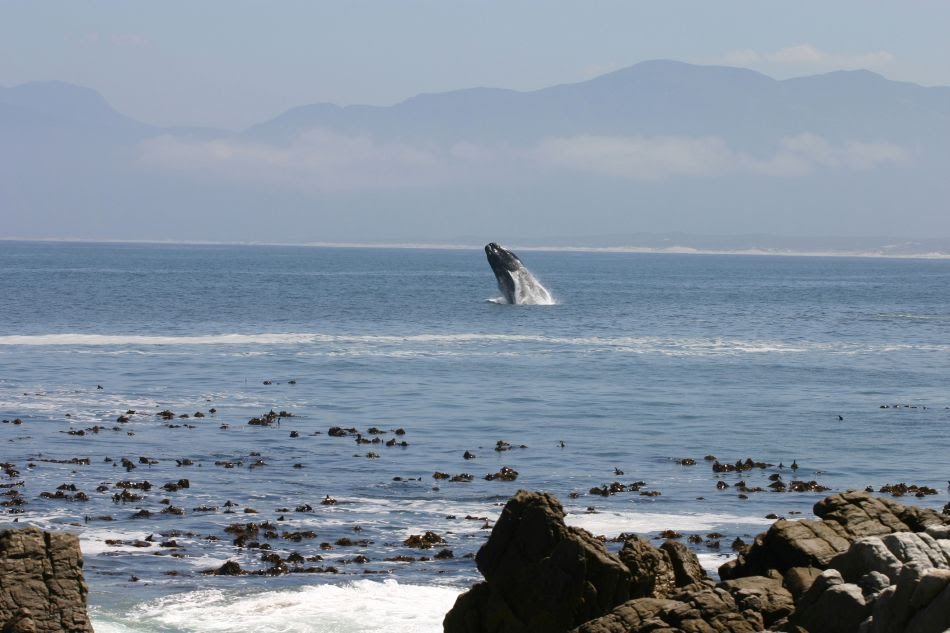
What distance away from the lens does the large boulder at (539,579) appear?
17.2 meters

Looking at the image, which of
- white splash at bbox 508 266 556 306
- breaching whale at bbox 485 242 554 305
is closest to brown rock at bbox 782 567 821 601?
breaching whale at bbox 485 242 554 305

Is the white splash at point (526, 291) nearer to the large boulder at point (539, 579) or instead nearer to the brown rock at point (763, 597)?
the large boulder at point (539, 579)

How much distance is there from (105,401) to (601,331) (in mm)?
43350

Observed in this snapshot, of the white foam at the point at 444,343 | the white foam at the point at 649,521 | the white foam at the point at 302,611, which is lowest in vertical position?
the white foam at the point at 302,611

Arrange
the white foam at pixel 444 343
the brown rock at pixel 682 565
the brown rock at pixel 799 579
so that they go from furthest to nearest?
the white foam at pixel 444 343, the brown rock at pixel 682 565, the brown rock at pixel 799 579

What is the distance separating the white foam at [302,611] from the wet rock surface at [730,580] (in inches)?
99.6

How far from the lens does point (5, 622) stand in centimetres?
1608

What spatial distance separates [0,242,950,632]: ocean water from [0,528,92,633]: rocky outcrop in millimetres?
2861

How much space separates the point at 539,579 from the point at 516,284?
91.0 m

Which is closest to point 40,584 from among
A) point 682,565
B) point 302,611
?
point 302,611

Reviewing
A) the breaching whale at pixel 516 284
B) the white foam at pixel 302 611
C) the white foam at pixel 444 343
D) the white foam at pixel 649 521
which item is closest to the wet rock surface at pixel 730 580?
the white foam at pixel 302 611

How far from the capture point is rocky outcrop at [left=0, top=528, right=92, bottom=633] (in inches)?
639

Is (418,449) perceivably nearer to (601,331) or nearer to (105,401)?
(105,401)

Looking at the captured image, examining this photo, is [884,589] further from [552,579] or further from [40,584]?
[40,584]
